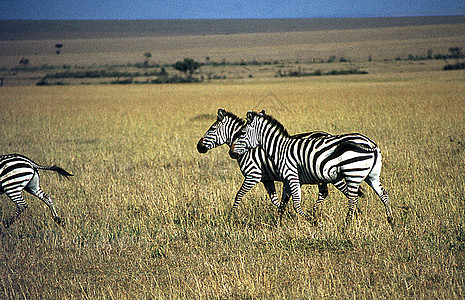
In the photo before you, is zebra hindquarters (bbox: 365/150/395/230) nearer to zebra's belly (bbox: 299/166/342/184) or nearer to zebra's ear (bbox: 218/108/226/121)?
zebra's belly (bbox: 299/166/342/184)

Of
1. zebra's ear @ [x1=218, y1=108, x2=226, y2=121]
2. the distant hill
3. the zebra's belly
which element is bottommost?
the zebra's belly

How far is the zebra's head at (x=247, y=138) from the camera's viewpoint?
686 centimetres

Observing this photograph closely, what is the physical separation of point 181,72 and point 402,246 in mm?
61940

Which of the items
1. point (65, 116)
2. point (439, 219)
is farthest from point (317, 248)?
point (65, 116)

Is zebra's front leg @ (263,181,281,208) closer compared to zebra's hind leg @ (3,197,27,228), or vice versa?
zebra's front leg @ (263,181,281,208)

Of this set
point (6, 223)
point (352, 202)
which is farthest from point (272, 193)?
point (6, 223)

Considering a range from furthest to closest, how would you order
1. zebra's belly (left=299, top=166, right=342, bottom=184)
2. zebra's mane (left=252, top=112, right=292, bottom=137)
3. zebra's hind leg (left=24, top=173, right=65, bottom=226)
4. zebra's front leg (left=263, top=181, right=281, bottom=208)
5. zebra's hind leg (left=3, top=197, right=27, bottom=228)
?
1. zebra's hind leg (left=24, top=173, right=65, bottom=226)
2. zebra's hind leg (left=3, top=197, right=27, bottom=228)
3. zebra's front leg (left=263, top=181, right=281, bottom=208)
4. zebra's mane (left=252, top=112, right=292, bottom=137)
5. zebra's belly (left=299, top=166, right=342, bottom=184)

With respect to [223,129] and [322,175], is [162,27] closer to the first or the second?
[223,129]

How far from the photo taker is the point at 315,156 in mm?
6594

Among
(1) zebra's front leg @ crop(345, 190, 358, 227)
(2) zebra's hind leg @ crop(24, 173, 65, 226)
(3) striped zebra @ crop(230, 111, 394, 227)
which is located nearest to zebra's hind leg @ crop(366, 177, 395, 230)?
(3) striped zebra @ crop(230, 111, 394, 227)

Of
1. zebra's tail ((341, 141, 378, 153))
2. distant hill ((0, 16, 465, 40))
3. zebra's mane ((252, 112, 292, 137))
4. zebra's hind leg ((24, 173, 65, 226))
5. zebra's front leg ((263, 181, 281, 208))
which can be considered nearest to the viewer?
zebra's tail ((341, 141, 378, 153))

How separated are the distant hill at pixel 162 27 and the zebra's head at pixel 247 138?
Result: 125 metres

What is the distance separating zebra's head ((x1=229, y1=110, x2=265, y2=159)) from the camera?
22.5ft

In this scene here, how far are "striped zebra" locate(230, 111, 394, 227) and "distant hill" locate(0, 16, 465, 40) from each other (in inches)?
4933
